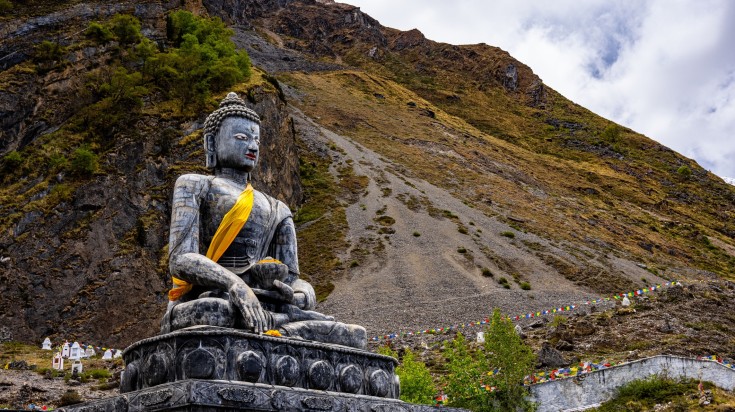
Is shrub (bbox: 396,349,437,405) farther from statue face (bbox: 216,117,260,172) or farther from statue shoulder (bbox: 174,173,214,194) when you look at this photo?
statue shoulder (bbox: 174,173,214,194)

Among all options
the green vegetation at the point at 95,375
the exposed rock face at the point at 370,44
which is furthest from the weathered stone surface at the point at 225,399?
the exposed rock face at the point at 370,44

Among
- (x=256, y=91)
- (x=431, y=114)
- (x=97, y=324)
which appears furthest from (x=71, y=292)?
(x=431, y=114)

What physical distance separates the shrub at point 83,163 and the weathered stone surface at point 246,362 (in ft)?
127

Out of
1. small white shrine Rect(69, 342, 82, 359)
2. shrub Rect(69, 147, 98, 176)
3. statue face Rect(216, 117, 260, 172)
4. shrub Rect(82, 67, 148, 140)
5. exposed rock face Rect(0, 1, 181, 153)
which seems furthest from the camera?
exposed rock face Rect(0, 1, 181, 153)

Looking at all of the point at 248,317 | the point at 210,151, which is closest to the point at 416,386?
the point at 210,151

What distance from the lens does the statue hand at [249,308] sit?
8828mm

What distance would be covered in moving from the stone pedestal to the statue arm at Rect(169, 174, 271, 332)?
568 millimetres

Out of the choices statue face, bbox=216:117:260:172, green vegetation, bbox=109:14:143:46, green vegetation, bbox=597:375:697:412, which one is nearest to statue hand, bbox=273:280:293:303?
statue face, bbox=216:117:260:172

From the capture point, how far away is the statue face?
1084 centimetres

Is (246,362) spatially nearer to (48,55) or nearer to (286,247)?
(286,247)

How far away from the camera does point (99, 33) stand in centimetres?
5709

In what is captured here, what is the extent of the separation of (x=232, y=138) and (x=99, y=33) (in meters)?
50.1

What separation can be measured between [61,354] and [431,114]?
69380 millimetres

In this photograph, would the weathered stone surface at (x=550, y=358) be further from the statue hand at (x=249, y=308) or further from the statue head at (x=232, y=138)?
the statue hand at (x=249, y=308)
